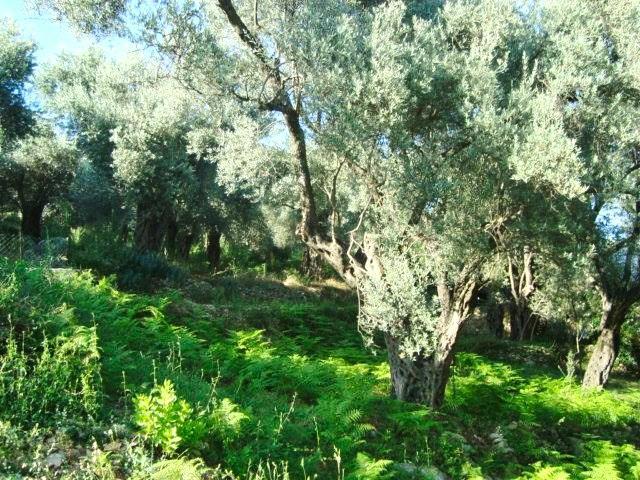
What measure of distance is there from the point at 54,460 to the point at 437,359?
7.16 meters

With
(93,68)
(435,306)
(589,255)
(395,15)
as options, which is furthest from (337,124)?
(93,68)

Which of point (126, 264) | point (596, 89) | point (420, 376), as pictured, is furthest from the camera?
point (126, 264)

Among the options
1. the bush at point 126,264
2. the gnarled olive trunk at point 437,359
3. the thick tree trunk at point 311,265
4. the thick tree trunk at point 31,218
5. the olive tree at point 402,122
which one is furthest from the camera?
the thick tree trunk at point 31,218

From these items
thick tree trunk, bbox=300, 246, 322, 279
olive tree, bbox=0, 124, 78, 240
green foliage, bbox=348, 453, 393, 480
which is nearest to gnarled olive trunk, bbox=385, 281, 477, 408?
green foliage, bbox=348, 453, 393, 480

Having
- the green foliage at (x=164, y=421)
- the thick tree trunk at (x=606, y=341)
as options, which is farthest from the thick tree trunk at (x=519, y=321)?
the green foliage at (x=164, y=421)

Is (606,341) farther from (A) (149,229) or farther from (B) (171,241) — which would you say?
(B) (171,241)

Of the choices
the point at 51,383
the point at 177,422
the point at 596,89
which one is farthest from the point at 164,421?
the point at 596,89

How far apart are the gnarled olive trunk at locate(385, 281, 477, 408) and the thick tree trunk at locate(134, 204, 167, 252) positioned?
17878mm

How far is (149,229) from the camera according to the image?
27328 millimetres

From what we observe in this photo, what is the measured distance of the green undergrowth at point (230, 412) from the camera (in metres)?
5.45

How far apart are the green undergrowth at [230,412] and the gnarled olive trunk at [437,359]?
0.74 m

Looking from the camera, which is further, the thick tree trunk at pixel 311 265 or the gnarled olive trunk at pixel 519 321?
the thick tree trunk at pixel 311 265

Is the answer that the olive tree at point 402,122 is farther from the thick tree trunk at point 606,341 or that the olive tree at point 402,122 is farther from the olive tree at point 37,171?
the olive tree at point 37,171

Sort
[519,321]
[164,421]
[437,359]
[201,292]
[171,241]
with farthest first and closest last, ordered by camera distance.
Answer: [171,241] < [519,321] < [201,292] < [437,359] < [164,421]
